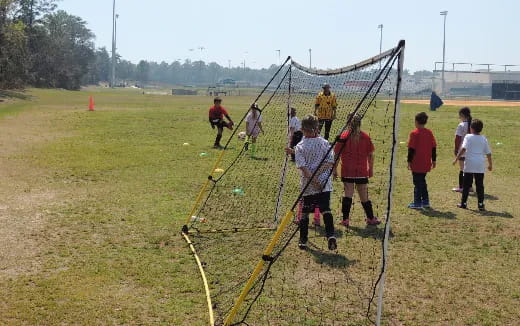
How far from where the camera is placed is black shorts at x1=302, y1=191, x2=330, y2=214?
7086 millimetres

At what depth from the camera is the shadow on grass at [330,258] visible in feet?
22.8

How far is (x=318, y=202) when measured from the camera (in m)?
7.12

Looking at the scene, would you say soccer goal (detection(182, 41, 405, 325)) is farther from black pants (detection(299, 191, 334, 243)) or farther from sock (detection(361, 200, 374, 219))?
black pants (detection(299, 191, 334, 243))

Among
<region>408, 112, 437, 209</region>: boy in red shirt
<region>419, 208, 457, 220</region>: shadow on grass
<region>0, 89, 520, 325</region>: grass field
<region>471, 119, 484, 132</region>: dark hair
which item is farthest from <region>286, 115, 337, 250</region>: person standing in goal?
<region>471, 119, 484, 132</region>: dark hair

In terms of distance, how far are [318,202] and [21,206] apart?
18.3 ft

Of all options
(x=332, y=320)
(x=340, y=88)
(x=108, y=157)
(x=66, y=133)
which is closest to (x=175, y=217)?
(x=340, y=88)

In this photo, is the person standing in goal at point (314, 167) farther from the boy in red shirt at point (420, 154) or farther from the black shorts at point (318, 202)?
the boy in red shirt at point (420, 154)

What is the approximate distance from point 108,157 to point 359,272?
10505 mm

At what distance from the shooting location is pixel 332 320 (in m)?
5.40

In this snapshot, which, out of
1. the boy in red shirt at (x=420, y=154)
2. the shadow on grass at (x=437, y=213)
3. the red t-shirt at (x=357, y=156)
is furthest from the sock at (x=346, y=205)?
the boy in red shirt at (x=420, y=154)

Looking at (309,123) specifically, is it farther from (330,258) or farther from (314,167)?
→ (330,258)

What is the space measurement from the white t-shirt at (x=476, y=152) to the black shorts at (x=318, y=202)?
13.2 feet

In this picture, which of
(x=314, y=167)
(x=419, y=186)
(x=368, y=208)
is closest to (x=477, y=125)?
(x=419, y=186)

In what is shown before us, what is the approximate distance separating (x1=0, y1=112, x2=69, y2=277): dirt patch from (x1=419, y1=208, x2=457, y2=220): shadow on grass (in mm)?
6187
